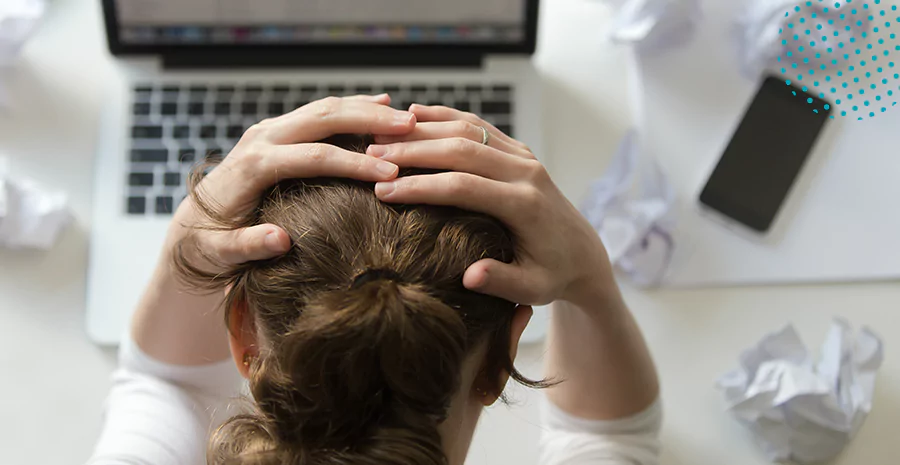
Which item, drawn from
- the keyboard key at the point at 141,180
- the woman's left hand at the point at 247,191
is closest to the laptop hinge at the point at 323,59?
the keyboard key at the point at 141,180

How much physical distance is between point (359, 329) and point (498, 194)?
0.12 meters

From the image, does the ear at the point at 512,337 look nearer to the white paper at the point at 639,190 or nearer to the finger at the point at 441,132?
the finger at the point at 441,132

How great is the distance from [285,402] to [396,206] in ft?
0.38

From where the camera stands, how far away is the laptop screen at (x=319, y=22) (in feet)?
2.41

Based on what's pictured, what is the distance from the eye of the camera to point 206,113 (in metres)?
0.76

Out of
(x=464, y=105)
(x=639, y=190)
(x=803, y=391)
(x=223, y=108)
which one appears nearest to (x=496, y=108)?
(x=464, y=105)

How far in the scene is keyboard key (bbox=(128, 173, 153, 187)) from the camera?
0.74 meters

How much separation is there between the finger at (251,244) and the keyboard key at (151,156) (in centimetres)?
30

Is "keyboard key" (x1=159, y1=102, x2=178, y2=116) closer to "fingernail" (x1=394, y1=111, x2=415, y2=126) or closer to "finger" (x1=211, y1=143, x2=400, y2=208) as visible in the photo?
"finger" (x1=211, y1=143, x2=400, y2=208)

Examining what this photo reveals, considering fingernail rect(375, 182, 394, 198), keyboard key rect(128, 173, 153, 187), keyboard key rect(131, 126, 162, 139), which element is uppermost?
fingernail rect(375, 182, 394, 198)

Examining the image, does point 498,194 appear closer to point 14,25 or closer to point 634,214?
point 634,214

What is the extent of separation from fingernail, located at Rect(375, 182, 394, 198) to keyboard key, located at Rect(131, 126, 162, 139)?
0.40m

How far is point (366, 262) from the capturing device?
1.33ft

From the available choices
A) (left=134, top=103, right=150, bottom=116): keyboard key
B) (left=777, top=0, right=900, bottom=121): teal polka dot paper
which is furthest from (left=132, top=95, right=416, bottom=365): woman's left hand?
(left=777, top=0, right=900, bottom=121): teal polka dot paper
